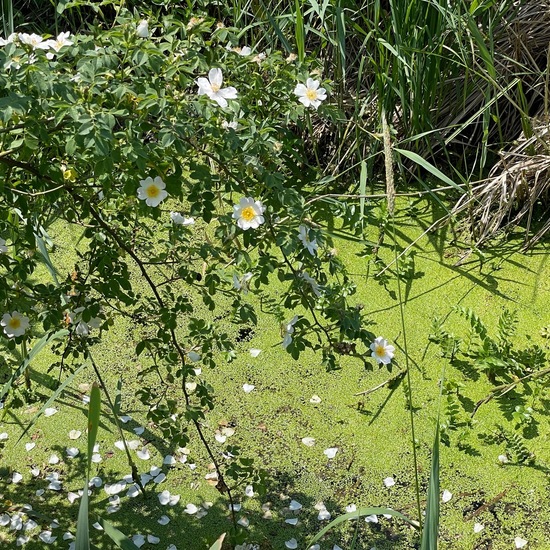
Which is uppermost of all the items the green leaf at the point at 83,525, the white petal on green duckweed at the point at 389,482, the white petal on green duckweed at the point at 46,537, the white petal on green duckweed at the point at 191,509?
the white petal on green duckweed at the point at 389,482

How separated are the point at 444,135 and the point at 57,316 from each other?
1.81m

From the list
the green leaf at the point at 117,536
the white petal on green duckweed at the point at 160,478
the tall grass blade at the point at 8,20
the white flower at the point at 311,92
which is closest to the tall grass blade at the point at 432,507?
the green leaf at the point at 117,536

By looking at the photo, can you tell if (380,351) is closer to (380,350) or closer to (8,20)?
(380,350)

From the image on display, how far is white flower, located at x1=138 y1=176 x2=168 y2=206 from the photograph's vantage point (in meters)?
1.53

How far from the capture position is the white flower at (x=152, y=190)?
153 centimetres

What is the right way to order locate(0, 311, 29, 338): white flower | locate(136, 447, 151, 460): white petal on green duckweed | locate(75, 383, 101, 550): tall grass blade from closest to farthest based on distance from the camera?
locate(75, 383, 101, 550): tall grass blade
locate(0, 311, 29, 338): white flower
locate(136, 447, 151, 460): white petal on green duckweed

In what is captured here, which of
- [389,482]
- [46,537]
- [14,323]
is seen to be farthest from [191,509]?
[14,323]

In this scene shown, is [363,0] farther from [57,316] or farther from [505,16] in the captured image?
[57,316]

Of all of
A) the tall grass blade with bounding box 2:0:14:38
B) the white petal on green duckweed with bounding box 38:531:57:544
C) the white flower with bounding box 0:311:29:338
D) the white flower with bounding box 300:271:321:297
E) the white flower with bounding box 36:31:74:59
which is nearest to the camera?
the white flower with bounding box 36:31:74:59

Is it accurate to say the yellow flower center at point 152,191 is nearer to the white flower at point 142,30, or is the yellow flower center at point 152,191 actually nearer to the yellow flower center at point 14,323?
the white flower at point 142,30

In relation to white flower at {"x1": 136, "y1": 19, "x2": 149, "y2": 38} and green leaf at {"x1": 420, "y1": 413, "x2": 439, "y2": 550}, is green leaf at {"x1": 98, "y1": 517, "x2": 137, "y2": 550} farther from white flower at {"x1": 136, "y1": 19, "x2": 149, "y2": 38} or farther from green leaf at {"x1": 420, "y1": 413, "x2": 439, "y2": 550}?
white flower at {"x1": 136, "y1": 19, "x2": 149, "y2": 38}

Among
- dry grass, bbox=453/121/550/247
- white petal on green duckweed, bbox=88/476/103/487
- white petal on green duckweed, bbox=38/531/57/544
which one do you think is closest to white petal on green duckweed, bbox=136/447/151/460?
white petal on green duckweed, bbox=88/476/103/487

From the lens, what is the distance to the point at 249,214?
4.92ft

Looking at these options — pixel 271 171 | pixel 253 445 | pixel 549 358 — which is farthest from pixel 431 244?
pixel 271 171
